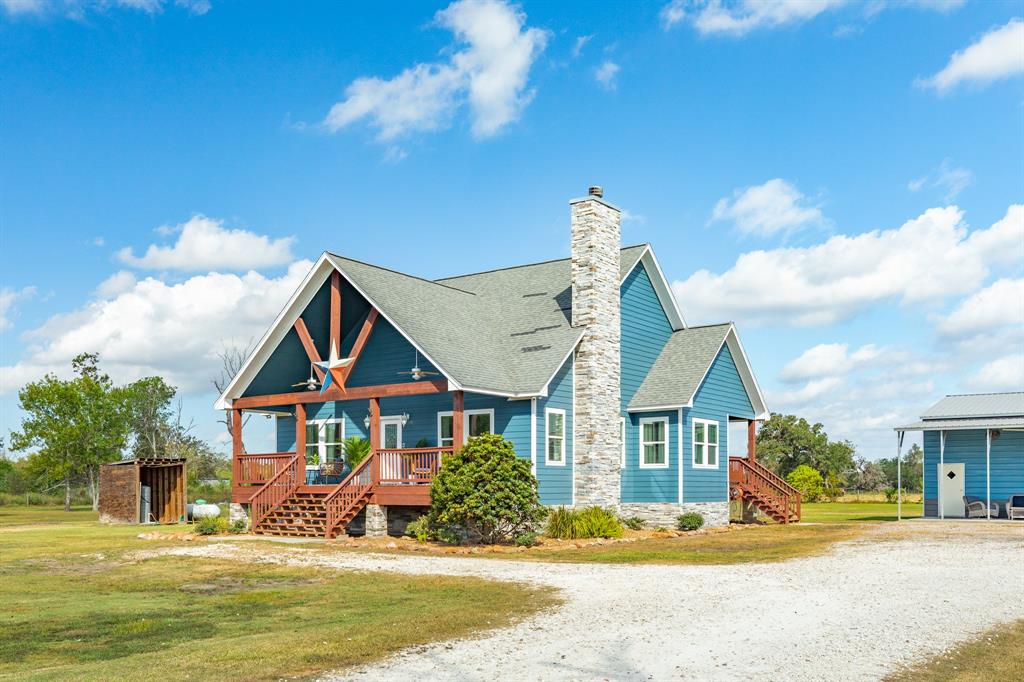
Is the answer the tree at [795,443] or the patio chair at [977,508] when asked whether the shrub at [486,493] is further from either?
the tree at [795,443]

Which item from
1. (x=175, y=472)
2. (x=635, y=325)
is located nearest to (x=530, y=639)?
(x=635, y=325)

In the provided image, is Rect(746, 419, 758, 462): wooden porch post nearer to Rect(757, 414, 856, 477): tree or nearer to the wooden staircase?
the wooden staircase

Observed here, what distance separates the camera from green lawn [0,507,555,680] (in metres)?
9.64

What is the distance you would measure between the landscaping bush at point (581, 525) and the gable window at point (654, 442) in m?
3.99

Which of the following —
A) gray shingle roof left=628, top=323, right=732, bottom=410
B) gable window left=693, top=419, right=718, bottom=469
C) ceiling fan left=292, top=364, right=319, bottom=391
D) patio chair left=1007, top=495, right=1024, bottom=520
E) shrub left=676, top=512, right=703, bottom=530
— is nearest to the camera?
ceiling fan left=292, top=364, right=319, bottom=391

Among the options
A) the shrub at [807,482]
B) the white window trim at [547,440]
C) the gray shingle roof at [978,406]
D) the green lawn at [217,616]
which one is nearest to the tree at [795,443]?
the shrub at [807,482]

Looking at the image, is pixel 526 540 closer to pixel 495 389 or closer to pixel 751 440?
pixel 495 389

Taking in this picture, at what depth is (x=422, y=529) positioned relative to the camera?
24.0 m

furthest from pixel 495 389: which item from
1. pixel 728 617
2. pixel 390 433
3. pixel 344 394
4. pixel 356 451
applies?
pixel 728 617

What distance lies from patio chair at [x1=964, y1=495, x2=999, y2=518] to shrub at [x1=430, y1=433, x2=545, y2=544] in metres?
17.3

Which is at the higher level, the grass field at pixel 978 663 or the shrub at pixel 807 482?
the grass field at pixel 978 663

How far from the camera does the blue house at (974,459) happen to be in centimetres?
3259

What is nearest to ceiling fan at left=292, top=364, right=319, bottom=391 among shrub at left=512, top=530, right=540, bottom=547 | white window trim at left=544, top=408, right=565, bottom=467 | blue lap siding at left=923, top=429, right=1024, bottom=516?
white window trim at left=544, top=408, right=565, bottom=467

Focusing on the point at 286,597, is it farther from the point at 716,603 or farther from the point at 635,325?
the point at 635,325
